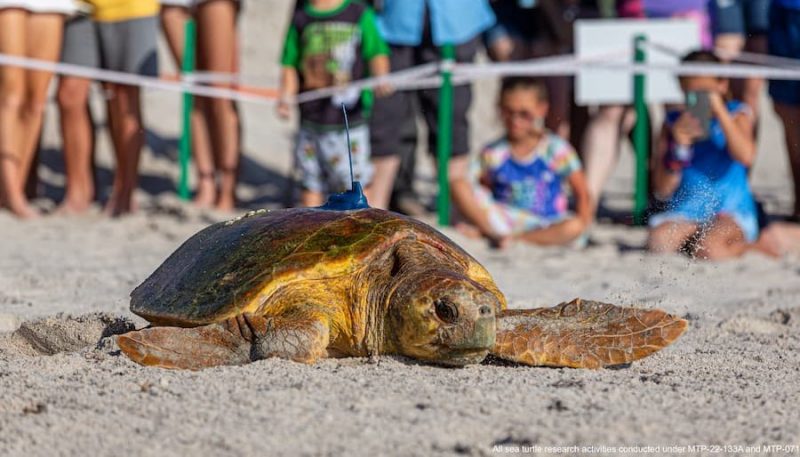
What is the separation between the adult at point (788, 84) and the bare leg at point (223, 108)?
2.87 meters

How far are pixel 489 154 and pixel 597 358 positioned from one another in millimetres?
3364

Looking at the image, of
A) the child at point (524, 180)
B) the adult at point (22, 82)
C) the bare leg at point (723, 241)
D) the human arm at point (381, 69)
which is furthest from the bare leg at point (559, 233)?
the adult at point (22, 82)

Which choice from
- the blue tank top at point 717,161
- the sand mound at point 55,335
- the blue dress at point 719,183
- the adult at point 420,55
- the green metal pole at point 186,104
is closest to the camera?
the sand mound at point 55,335

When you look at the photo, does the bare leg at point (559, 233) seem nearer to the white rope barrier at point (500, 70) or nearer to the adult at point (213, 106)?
the white rope barrier at point (500, 70)

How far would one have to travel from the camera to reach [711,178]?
18.9 ft

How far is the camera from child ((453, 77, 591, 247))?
6.02 metres

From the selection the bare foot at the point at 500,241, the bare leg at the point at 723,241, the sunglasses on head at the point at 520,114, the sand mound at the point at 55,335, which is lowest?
the bare foot at the point at 500,241

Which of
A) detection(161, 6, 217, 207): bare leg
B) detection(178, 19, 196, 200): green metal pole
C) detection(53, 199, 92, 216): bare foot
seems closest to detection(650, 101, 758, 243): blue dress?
detection(161, 6, 217, 207): bare leg

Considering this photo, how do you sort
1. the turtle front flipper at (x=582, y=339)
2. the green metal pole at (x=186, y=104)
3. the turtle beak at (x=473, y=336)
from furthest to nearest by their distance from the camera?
the green metal pole at (x=186, y=104), the turtle front flipper at (x=582, y=339), the turtle beak at (x=473, y=336)

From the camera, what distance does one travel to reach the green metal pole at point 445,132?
6188 millimetres

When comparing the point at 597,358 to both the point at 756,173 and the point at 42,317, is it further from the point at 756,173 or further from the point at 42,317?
the point at 756,173

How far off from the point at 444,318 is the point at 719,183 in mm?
3375

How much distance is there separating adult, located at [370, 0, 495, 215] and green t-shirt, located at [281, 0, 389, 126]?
226mm

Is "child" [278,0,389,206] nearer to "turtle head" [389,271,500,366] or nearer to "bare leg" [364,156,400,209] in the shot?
"bare leg" [364,156,400,209]
